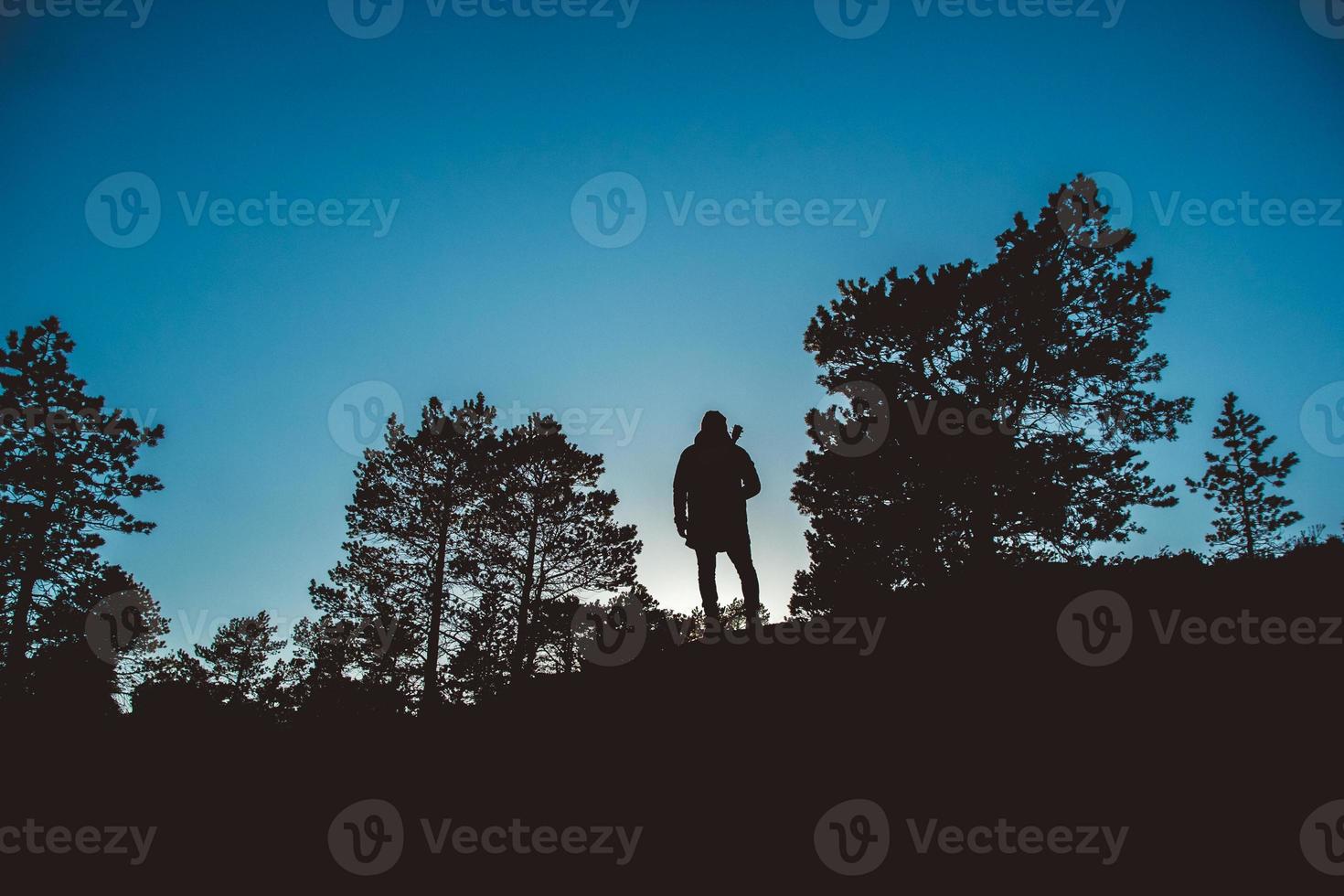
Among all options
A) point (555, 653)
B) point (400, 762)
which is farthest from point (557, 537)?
point (400, 762)

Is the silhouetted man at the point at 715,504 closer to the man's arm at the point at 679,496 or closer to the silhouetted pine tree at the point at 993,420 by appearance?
the man's arm at the point at 679,496

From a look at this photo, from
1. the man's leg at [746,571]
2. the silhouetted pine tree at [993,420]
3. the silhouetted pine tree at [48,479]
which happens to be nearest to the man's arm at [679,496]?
the man's leg at [746,571]

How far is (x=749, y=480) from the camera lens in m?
8.20

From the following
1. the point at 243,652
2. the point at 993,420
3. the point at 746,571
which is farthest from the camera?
the point at 243,652

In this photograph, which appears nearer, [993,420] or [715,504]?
[715,504]

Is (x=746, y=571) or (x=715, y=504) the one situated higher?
(x=715, y=504)

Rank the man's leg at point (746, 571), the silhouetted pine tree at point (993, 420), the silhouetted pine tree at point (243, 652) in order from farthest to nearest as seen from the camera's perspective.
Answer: the silhouetted pine tree at point (243, 652)
the silhouetted pine tree at point (993, 420)
the man's leg at point (746, 571)

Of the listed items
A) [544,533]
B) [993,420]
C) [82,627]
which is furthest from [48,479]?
[993,420]

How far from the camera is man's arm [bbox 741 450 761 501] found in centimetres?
807

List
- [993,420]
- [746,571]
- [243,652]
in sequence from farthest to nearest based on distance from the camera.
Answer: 1. [243,652]
2. [993,420]
3. [746,571]

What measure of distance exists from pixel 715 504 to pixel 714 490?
19cm

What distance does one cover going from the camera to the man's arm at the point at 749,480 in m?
8.07

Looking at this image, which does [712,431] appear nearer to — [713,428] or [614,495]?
[713,428]

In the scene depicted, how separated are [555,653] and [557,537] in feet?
10.8
